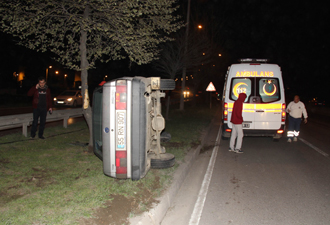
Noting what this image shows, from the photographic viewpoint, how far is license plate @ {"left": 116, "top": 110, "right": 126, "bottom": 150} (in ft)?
15.6

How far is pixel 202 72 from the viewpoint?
31125 millimetres

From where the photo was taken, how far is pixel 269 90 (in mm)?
9539

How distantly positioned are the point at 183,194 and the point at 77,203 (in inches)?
78.2

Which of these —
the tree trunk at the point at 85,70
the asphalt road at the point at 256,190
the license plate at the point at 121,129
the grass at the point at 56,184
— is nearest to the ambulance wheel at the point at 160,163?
the grass at the point at 56,184

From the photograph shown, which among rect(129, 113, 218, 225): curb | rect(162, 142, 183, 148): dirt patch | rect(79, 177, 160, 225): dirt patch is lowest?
rect(162, 142, 183, 148): dirt patch

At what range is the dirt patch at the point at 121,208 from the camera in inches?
147

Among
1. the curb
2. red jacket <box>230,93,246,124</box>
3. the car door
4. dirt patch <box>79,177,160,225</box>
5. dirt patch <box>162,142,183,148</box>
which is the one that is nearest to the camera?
dirt patch <box>79,177,160,225</box>

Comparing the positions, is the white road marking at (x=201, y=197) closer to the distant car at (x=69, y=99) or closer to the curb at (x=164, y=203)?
the curb at (x=164, y=203)

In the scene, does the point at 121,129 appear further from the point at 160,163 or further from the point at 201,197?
the point at 201,197

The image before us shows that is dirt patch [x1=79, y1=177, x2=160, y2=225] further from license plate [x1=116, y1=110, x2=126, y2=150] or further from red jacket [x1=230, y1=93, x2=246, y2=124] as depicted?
red jacket [x1=230, y1=93, x2=246, y2=124]

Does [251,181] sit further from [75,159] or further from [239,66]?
[239,66]

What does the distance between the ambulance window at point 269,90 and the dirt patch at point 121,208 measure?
6.18m

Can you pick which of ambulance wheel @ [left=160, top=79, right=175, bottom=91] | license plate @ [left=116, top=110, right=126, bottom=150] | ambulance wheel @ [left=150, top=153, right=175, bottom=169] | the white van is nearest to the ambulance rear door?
the white van

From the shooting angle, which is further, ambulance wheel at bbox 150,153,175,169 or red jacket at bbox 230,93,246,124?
red jacket at bbox 230,93,246,124
